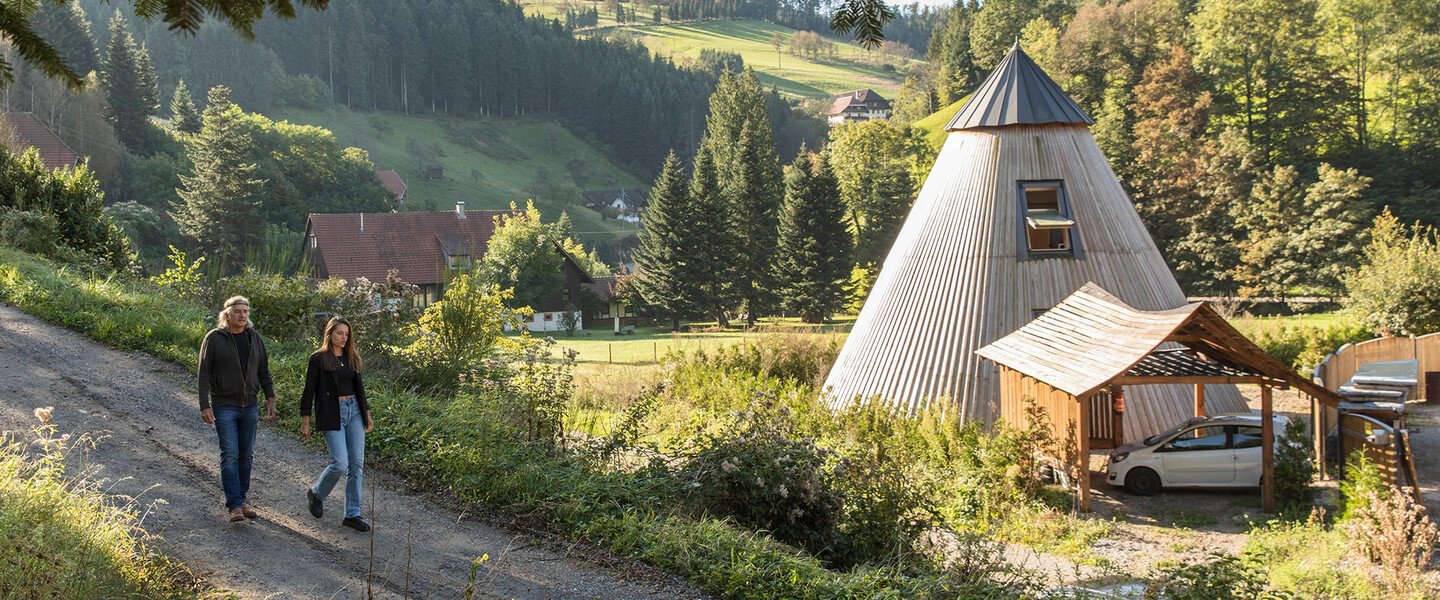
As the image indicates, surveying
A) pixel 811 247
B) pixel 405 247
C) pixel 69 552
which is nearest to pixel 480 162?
pixel 405 247

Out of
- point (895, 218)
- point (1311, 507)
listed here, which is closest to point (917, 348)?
point (1311, 507)

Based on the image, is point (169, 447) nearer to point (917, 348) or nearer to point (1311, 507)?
point (917, 348)

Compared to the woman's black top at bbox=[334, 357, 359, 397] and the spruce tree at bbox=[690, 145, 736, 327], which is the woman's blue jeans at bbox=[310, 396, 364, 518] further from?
the spruce tree at bbox=[690, 145, 736, 327]

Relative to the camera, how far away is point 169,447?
7145 millimetres

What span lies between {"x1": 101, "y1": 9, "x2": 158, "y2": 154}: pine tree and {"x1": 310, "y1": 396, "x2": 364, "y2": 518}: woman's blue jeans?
55.3 meters

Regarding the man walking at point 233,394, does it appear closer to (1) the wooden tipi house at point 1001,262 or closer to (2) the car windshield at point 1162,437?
(1) the wooden tipi house at point 1001,262

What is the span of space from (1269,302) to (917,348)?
28.1m

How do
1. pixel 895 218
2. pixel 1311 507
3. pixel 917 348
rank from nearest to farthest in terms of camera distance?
pixel 1311 507 → pixel 917 348 → pixel 895 218

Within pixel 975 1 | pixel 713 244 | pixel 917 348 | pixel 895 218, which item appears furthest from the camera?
pixel 975 1

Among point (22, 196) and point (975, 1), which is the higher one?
point (975, 1)

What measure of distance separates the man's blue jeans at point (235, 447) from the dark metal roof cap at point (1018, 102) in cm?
1111

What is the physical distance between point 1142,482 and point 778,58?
13896 cm

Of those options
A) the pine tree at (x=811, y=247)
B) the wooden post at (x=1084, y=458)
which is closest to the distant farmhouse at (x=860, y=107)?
the pine tree at (x=811, y=247)

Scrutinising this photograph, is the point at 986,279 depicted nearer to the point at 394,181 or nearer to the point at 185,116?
the point at 185,116
